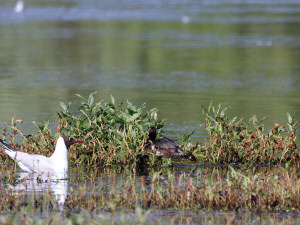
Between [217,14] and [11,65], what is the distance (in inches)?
1182

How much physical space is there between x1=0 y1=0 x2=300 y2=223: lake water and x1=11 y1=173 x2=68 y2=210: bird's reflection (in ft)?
13.8

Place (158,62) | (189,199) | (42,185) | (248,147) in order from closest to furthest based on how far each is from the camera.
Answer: (189,199) < (42,185) < (248,147) < (158,62)

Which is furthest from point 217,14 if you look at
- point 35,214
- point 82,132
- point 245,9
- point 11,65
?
point 35,214

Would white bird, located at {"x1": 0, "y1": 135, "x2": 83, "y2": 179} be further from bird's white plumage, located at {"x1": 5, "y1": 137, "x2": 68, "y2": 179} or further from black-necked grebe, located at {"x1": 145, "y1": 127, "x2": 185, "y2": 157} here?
black-necked grebe, located at {"x1": 145, "y1": 127, "x2": 185, "y2": 157}

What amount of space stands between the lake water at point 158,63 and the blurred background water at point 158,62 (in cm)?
3

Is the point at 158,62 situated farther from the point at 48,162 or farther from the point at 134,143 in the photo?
the point at 48,162

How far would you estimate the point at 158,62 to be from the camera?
27828 mm

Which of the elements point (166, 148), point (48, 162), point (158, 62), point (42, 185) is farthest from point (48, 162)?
point (158, 62)

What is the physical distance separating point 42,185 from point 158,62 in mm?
18505

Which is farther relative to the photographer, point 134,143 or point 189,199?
point 134,143

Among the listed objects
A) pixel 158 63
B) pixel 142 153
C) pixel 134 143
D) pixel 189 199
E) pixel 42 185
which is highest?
pixel 158 63

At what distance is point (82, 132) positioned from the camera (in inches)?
444

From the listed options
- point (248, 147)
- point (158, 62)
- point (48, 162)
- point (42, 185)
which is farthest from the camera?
point (158, 62)

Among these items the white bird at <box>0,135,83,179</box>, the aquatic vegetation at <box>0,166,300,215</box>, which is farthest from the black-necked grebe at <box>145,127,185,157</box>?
the aquatic vegetation at <box>0,166,300,215</box>
